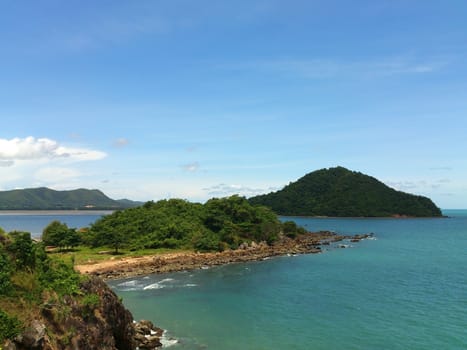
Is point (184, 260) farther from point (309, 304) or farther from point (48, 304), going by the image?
point (48, 304)

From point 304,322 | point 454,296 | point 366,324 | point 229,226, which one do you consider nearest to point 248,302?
point 304,322

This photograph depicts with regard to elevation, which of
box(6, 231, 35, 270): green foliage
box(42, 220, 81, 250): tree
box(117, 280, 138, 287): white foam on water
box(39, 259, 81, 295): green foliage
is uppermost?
box(6, 231, 35, 270): green foliage

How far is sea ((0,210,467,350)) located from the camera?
34.5 m

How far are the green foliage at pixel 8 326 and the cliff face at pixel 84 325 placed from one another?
33 cm

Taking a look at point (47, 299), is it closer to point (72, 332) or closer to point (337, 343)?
point (72, 332)

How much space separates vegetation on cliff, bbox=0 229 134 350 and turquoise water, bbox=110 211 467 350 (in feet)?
29.1

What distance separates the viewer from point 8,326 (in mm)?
19547

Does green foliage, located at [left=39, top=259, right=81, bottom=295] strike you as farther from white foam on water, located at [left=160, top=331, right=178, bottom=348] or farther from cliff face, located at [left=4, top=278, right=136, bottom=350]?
white foam on water, located at [left=160, top=331, right=178, bottom=348]

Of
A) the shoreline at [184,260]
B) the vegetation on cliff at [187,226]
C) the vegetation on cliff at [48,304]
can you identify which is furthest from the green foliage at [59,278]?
the vegetation on cliff at [187,226]

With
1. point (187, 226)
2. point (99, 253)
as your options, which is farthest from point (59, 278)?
point (187, 226)

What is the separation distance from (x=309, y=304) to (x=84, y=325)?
29.9 metres

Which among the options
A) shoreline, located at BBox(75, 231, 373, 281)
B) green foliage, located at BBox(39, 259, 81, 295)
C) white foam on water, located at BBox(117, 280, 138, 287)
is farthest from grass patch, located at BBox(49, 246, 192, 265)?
green foliage, located at BBox(39, 259, 81, 295)

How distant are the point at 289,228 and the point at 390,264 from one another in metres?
45.5

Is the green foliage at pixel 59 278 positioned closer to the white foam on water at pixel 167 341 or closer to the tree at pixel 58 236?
the white foam on water at pixel 167 341
